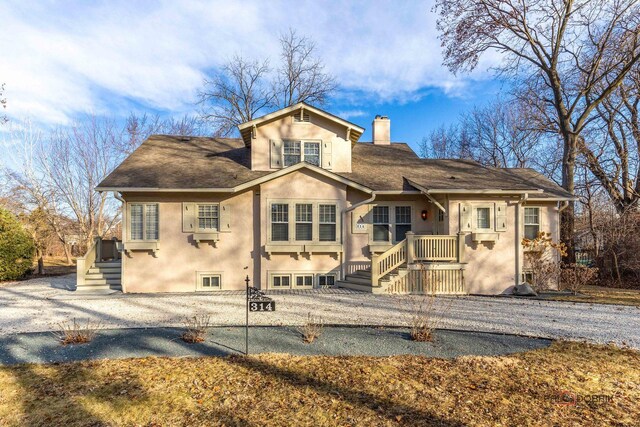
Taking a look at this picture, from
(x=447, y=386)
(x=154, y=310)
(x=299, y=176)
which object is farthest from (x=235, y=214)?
(x=447, y=386)

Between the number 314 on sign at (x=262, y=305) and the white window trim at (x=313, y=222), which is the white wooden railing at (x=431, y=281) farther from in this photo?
the number 314 on sign at (x=262, y=305)

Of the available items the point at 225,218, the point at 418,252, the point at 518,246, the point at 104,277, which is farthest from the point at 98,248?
the point at 518,246

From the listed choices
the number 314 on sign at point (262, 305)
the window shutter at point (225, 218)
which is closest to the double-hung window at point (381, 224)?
the window shutter at point (225, 218)

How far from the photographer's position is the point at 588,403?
401cm

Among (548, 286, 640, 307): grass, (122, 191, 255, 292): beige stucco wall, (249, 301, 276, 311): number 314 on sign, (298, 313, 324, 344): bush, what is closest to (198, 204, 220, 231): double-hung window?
(122, 191, 255, 292): beige stucco wall

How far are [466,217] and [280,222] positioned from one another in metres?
6.65

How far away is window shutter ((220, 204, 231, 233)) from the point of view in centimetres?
1191

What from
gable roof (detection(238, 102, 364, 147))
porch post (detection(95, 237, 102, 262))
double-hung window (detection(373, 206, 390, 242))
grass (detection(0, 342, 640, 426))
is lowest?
grass (detection(0, 342, 640, 426))

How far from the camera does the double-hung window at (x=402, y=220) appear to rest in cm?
1288

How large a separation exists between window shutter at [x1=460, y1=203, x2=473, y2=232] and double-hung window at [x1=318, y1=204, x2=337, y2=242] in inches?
178

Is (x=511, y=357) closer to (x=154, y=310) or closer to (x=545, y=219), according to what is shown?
(x=154, y=310)

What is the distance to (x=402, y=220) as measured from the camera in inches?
508

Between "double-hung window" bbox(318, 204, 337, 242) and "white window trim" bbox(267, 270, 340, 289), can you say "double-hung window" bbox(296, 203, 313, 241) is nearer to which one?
"double-hung window" bbox(318, 204, 337, 242)

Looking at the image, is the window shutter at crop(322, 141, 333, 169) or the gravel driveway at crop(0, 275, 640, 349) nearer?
the gravel driveway at crop(0, 275, 640, 349)
